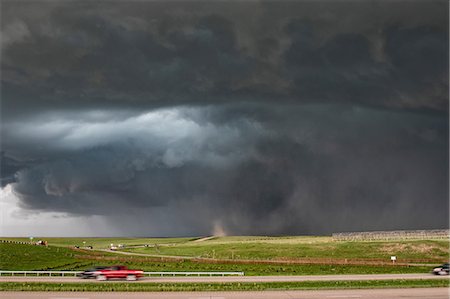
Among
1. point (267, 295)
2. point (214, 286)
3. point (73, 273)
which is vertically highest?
point (267, 295)

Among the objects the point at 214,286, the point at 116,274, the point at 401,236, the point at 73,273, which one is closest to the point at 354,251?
the point at 401,236

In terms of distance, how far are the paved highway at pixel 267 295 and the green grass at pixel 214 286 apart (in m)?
2.44

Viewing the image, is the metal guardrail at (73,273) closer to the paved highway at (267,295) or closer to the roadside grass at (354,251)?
the paved highway at (267,295)

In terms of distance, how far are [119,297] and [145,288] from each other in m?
6.45

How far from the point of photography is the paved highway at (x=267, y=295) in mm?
36375

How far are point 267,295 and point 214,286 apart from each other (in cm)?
837

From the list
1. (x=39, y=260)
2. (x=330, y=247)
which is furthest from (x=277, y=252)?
(x=39, y=260)

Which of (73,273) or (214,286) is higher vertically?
(214,286)

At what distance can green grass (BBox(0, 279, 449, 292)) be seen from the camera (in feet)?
138

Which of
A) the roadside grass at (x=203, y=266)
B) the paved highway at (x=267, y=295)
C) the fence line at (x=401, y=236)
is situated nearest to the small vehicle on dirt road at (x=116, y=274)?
the paved highway at (x=267, y=295)

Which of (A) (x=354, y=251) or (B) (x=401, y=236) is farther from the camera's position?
(B) (x=401, y=236)

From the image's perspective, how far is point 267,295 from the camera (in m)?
37.6

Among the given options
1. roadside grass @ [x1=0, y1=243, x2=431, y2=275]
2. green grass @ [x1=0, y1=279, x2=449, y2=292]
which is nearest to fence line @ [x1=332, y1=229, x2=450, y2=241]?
roadside grass @ [x1=0, y1=243, x2=431, y2=275]

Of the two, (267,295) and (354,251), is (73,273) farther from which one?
(354,251)
